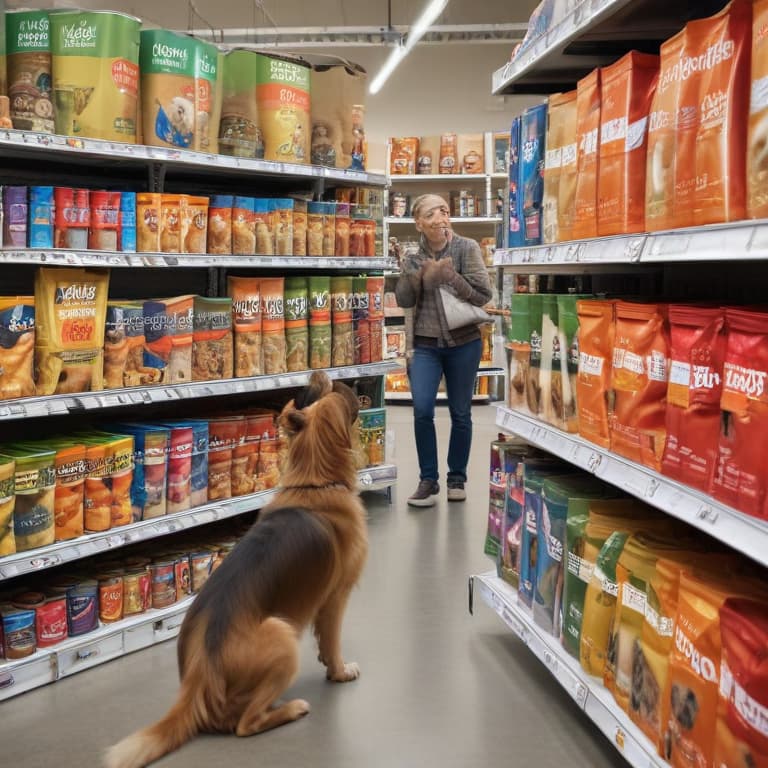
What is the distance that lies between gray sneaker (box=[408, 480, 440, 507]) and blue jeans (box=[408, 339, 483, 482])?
4 centimetres

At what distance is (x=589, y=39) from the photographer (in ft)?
8.23

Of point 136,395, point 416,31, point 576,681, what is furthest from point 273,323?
point 416,31

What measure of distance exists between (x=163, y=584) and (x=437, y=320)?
7.17 ft

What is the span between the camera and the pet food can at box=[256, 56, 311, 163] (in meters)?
3.73

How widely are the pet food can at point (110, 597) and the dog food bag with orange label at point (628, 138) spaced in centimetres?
209

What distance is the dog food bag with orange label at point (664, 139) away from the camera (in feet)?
5.77

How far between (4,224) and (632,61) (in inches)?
77.6

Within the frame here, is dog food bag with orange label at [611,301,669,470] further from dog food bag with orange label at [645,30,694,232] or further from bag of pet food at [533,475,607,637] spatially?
bag of pet food at [533,475,607,637]

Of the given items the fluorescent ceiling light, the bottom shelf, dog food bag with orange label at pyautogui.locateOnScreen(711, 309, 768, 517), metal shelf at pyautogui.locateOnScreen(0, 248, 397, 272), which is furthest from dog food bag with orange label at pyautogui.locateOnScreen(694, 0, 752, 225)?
the fluorescent ceiling light

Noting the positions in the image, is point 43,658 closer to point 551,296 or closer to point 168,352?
point 168,352

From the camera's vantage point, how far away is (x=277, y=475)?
3.84m

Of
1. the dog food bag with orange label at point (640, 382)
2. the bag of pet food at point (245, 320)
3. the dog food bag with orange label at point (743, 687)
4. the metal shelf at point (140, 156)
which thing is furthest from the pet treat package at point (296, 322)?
the dog food bag with orange label at point (743, 687)

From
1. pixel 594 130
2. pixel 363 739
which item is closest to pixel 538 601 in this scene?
pixel 363 739

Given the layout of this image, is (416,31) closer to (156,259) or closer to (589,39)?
(156,259)
